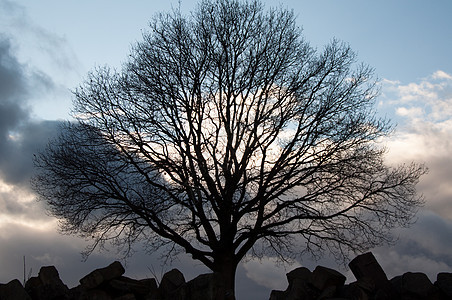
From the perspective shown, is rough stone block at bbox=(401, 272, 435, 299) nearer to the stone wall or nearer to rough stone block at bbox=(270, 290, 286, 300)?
the stone wall

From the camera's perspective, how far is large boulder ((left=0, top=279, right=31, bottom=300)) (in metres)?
10.0

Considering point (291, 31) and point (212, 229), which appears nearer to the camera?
point (212, 229)

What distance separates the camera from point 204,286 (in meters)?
9.82

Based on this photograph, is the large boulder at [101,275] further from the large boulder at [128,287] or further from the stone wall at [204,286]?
the large boulder at [128,287]

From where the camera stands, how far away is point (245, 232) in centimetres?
1522

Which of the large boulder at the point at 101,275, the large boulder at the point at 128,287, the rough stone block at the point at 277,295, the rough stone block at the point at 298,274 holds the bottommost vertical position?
the rough stone block at the point at 277,295

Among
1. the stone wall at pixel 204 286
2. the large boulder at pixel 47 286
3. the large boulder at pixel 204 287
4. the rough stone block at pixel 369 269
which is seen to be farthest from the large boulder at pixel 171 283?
the rough stone block at pixel 369 269

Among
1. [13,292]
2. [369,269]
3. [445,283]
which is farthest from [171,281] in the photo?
[445,283]

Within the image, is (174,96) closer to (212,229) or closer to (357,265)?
(212,229)

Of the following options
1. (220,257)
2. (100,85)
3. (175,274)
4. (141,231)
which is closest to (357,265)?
(175,274)

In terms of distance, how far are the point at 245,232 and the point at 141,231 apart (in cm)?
336

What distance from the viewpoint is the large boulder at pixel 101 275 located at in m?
10.7

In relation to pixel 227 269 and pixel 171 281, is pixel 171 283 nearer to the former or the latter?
pixel 171 281

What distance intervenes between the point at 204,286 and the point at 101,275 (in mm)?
2568
